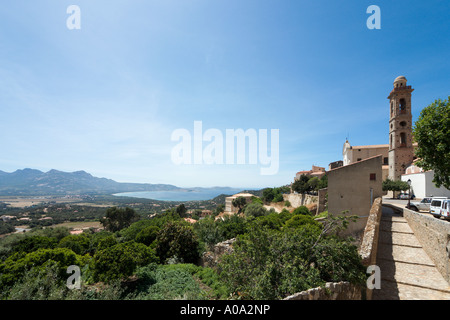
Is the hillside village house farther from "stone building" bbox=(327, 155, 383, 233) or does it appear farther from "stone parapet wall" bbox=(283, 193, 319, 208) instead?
"stone building" bbox=(327, 155, 383, 233)

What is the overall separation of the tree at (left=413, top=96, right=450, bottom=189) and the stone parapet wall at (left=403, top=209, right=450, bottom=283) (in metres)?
3.45

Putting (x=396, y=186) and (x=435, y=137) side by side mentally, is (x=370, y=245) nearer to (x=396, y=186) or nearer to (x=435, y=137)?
(x=435, y=137)

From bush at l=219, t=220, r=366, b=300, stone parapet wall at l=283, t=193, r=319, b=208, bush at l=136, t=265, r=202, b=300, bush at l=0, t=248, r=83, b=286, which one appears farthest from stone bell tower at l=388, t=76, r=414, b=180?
bush at l=0, t=248, r=83, b=286

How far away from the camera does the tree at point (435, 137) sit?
1060 centimetres

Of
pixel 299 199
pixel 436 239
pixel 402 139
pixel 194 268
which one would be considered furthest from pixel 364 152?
pixel 194 268

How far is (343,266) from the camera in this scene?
5.70m

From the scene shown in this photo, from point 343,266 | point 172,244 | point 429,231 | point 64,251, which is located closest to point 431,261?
point 429,231

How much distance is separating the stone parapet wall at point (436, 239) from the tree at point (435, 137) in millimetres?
3450

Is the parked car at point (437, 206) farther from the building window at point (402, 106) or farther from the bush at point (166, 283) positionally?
the building window at point (402, 106)

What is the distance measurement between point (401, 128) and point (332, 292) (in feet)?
126
